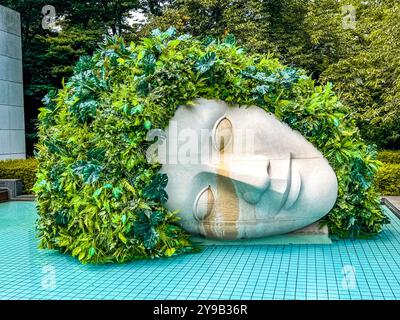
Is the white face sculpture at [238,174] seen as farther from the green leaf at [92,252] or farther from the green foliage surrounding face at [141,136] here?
the green leaf at [92,252]

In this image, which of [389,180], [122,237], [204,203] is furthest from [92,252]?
[389,180]

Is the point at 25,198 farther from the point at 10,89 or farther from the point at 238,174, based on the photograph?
the point at 238,174

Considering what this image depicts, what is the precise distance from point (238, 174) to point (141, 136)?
3.66ft

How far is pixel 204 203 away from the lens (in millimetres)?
5406

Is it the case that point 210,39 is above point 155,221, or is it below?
above

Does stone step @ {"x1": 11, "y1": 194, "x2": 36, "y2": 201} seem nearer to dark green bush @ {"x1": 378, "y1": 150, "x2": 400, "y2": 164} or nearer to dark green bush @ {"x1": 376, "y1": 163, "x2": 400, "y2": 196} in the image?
dark green bush @ {"x1": 376, "y1": 163, "x2": 400, "y2": 196}

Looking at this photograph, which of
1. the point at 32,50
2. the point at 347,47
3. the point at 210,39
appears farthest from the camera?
the point at 32,50

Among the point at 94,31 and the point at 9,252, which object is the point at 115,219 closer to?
the point at 9,252

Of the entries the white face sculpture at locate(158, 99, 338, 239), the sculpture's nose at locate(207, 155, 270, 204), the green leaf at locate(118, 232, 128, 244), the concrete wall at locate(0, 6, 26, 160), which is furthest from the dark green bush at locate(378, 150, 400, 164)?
the concrete wall at locate(0, 6, 26, 160)

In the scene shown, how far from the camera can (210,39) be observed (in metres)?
6.01

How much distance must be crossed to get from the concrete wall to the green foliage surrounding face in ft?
23.5
